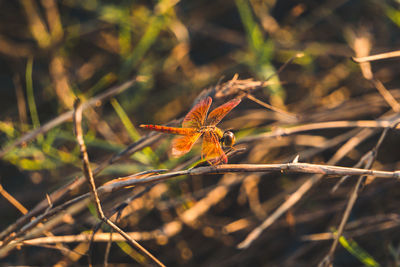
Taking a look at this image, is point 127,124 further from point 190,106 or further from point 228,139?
point 228,139

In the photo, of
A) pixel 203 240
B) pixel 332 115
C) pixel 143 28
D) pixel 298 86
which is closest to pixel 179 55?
pixel 143 28

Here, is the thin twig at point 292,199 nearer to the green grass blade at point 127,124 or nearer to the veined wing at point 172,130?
the veined wing at point 172,130

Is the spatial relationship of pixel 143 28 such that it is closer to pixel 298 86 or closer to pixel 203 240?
pixel 298 86

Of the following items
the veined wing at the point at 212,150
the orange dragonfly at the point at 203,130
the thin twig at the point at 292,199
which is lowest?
the thin twig at the point at 292,199

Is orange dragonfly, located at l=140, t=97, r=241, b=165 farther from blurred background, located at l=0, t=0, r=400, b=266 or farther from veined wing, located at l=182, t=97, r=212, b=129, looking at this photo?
blurred background, located at l=0, t=0, r=400, b=266

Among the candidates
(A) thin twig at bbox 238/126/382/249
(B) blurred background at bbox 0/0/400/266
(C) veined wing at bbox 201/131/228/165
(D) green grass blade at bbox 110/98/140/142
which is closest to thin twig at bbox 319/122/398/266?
(A) thin twig at bbox 238/126/382/249

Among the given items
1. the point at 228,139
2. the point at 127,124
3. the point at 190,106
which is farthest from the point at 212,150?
the point at 190,106

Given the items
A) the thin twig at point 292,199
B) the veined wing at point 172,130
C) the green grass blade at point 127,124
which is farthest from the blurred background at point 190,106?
the veined wing at point 172,130
